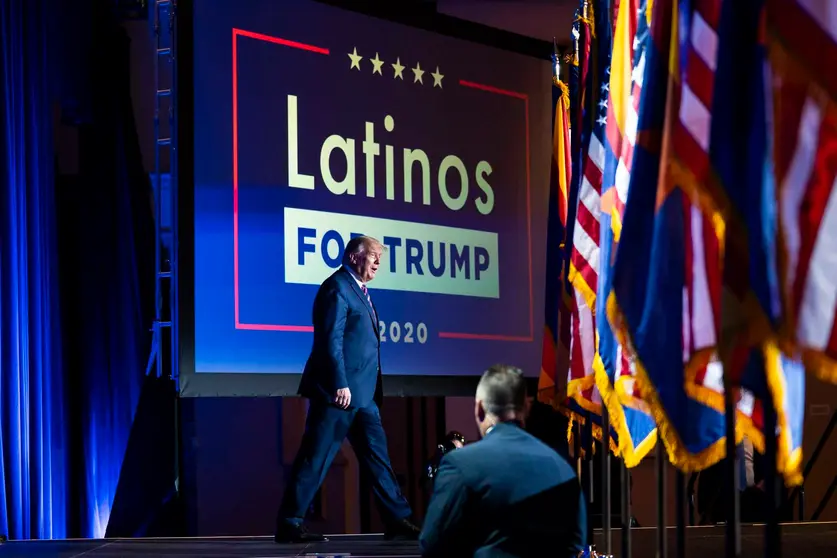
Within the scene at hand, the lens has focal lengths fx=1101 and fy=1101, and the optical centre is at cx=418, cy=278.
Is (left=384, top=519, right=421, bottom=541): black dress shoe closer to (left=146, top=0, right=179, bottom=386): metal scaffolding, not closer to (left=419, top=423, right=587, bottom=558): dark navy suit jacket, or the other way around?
(left=146, top=0, right=179, bottom=386): metal scaffolding

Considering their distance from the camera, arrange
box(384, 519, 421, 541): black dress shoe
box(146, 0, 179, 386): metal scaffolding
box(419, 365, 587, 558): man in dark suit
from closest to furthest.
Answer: box(419, 365, 587, 558): man in dark suit, box(384, 519, 421, 541): black dress shoe, box(146, 0, 179, 386): metal scaffolding

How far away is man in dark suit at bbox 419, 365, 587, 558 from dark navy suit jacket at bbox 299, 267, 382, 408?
2.78 meters

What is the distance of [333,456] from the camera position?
235 inches

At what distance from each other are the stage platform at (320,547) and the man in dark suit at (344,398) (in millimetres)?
199

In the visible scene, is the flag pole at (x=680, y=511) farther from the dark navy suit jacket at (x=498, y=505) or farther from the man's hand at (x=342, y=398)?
the man's hand at (x=342, y=398)

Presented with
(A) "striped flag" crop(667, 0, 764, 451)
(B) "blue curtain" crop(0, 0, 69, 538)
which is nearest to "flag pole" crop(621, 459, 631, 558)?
(A) "striped flag" crop(667, 0, 764, 451)

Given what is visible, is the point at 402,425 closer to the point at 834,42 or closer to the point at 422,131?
the point at 422,131

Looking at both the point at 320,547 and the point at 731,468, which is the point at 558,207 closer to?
the point at 320,547

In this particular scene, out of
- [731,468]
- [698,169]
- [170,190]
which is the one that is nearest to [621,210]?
[698,169]

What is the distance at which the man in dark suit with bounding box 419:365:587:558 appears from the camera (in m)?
3.17

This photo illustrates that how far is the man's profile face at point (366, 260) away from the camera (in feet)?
20.4

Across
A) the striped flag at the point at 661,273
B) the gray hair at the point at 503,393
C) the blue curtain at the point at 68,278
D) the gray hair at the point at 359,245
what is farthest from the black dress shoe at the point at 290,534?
the gray hair at the point at 503,393

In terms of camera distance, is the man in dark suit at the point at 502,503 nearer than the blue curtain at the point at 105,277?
Yes

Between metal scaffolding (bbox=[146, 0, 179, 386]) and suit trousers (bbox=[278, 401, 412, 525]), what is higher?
metal scaffolding (bbox=[146, 0, 179, 386])
